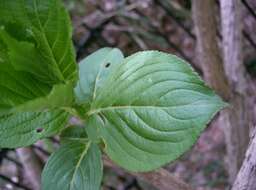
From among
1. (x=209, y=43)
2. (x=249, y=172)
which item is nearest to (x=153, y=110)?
(x=249, y=172)

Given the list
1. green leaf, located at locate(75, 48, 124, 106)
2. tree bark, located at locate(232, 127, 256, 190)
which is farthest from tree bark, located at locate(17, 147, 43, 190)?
tree bark, located at locate(232, 127, 256, 190)

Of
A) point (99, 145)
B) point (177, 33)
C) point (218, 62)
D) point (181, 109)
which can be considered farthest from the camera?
point (177, 33)

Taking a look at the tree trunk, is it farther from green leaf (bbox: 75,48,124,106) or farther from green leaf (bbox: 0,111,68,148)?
green leaf (bbox: 0,111,68,148)

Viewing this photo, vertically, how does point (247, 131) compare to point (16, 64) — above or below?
below

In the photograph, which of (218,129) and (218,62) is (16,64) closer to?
(218,62)

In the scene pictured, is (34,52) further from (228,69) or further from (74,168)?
(228,69)

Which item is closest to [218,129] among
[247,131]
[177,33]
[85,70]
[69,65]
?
[177,33]
